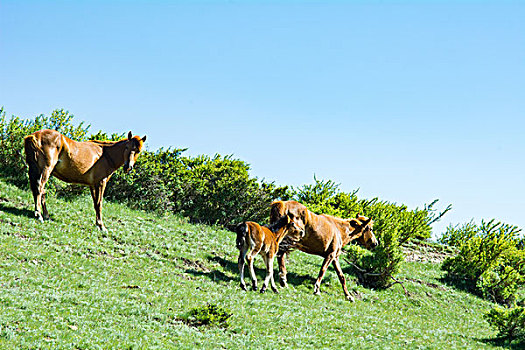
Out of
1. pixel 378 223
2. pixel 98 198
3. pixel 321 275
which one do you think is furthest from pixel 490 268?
pixel 98 198

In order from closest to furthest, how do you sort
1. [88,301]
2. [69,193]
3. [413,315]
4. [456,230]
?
[88,301] < [413,315] < [69,193] < [456,230]

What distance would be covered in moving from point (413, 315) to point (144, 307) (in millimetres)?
11036

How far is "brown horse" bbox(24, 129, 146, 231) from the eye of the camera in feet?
49.8

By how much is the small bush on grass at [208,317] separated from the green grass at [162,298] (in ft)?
0.61

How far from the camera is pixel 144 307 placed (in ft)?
35.7

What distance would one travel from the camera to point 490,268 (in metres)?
24.3

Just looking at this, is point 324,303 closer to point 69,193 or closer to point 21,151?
point 69,193

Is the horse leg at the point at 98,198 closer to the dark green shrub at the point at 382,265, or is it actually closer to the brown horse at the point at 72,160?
the brown horse at the point at 72,160

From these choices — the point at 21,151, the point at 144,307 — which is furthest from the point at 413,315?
the point at 21,151

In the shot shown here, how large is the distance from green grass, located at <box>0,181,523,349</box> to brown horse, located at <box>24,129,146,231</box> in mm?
1225

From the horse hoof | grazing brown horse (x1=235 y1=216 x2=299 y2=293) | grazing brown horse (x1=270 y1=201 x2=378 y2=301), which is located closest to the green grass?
the horse hoof

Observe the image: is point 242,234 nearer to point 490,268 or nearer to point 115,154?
point 115,154

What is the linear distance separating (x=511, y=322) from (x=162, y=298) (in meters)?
11.0

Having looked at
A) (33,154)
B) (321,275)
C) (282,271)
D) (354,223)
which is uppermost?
(354,223)
